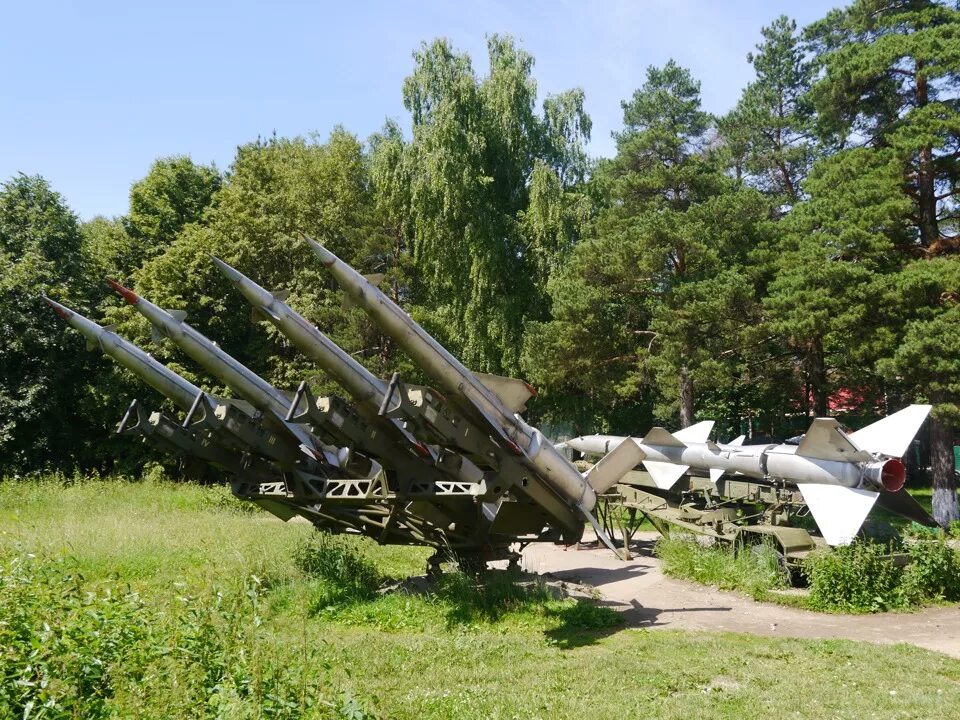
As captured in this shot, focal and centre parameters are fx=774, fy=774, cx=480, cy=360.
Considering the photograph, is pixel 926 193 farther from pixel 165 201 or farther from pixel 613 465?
pixel 165 201

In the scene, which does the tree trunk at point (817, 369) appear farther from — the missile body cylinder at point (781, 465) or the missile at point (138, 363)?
the missile at point (138, 363)

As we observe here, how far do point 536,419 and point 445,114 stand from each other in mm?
10982

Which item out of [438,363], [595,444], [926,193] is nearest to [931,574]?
[438,363]

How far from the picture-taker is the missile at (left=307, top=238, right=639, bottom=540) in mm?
7598

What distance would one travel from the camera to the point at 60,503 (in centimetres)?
1565

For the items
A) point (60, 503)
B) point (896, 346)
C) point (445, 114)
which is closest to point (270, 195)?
point (445, 114)

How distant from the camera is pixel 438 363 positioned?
25.7 feet

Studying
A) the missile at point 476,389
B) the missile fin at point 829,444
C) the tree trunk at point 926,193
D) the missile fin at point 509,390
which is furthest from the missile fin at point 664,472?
the tree trunk at point 926,193

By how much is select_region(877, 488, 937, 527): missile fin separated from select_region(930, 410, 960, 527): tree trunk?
5.49 meters

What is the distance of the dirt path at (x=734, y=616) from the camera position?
8102mm

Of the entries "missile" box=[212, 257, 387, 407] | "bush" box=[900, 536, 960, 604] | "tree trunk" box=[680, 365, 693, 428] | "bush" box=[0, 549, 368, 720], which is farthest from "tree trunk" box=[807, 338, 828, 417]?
"bush" box=[0, 549, 368, 720]

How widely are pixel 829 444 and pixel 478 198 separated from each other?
16.0m

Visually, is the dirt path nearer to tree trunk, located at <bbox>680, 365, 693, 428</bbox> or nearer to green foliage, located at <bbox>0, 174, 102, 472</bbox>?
tree trunk, located at <bbox>680, 365, 693, 428</bbox>

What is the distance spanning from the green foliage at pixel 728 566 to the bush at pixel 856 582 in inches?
26.3
